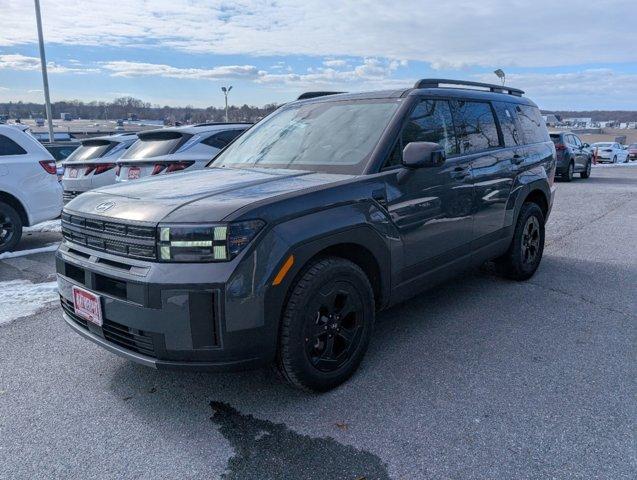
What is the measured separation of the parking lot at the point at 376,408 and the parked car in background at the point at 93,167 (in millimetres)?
5022

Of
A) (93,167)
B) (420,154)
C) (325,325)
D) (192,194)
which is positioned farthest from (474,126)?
(93,167)

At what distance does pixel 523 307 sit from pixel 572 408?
1.80 metres

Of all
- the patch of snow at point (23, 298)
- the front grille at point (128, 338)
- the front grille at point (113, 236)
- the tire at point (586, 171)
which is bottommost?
the patch of snow at point (23, 298)

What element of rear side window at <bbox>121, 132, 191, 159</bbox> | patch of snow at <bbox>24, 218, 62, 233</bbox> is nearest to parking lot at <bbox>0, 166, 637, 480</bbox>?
rear side window at <bbox>121, 132, 191, 159</bbox>

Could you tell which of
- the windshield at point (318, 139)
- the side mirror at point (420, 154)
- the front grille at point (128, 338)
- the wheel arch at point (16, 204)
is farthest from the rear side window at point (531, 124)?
the wheel arch at point (16, 204)

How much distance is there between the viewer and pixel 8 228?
706cm

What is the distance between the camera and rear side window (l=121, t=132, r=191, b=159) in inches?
297

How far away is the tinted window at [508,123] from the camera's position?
199 inches

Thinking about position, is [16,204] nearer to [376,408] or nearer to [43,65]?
[376,408]

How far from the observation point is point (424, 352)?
375cm

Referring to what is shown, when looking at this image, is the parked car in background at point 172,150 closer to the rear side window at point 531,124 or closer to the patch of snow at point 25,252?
the patch of snow at point 25,252

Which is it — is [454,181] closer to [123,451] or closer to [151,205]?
[151,205]

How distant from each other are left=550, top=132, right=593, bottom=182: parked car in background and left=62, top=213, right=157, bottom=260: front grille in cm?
1633

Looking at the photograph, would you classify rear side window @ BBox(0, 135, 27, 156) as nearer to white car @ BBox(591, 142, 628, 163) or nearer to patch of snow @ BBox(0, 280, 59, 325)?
patch of snow @ BBox(0, 280, 59, 325)
